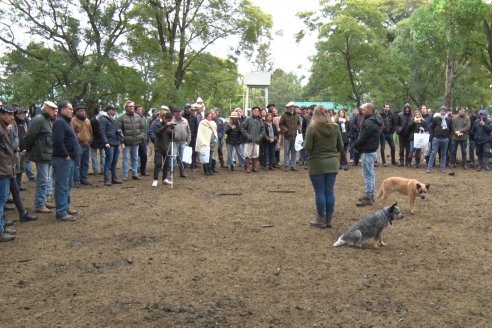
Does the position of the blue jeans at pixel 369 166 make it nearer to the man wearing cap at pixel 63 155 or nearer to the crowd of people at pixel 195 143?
the crowd of people at pixel 195 143

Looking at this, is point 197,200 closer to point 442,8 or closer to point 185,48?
point 442,8

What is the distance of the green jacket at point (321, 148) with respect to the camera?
23.8ft

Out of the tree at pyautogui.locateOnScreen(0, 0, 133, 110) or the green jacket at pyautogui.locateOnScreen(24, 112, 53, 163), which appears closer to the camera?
the green jacket at pyautogui.locateOnScreen(24, 112, 53, 163)

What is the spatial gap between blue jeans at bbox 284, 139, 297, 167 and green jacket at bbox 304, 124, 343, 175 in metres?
6.90

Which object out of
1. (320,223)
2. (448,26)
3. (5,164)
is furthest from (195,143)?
(448,26)

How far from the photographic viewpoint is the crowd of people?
7352 millimetres

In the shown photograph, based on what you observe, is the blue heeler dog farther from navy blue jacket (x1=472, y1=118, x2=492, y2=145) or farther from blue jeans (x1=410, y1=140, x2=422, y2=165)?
navy blue jacket (x1=472, y1=118, x2=492, y2=145)

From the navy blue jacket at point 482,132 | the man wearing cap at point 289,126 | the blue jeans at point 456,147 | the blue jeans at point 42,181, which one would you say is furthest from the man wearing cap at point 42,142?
the navy blue jacket at point 482,132

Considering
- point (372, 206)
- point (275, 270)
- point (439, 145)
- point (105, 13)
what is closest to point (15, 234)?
point (275, 270)

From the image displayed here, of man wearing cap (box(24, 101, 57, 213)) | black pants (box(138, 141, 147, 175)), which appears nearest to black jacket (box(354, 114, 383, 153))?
man wearing cap (box(24, 101, 57, 213))

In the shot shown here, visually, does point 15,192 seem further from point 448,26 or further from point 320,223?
point 448,26

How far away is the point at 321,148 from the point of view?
23.9ft

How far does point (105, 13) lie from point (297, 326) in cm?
1799

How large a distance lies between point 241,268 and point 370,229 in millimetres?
1956
